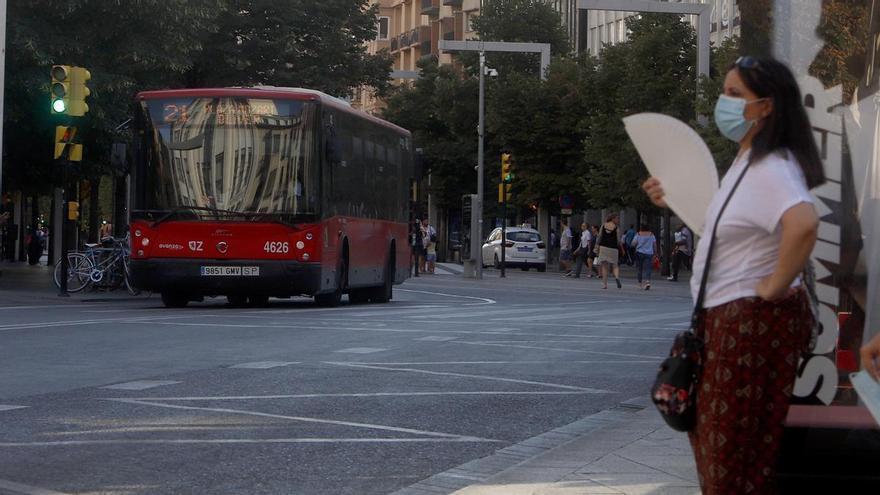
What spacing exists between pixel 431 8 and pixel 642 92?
58.1 meters

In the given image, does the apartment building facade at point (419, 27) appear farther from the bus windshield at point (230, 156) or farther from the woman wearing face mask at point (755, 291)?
the woman wearing face mask at point (755, 291)

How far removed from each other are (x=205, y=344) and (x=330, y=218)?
8412 millimetres

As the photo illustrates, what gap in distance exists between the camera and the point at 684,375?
5316mm

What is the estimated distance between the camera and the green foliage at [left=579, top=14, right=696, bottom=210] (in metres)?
54.2

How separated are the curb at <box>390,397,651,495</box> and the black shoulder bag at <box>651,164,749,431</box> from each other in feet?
9.55

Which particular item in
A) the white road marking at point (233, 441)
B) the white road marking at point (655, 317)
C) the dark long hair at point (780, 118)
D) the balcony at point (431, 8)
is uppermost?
the balcony at point (431, 8)

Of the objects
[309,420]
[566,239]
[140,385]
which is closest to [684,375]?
[309,420]

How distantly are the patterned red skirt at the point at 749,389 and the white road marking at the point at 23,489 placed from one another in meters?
3.64

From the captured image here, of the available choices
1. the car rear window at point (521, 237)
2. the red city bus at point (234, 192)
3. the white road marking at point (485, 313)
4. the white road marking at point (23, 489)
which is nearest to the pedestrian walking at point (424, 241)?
the car rear window at point (521, 237)

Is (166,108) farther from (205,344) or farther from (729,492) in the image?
(729,492)

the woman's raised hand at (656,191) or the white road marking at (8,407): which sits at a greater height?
the woman's raised hand at (656,191)

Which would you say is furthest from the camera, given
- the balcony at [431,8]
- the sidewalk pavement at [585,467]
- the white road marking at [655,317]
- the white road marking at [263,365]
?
the balcony at [431,8]

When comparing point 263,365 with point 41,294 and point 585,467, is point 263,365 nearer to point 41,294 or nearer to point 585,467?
point 585,467

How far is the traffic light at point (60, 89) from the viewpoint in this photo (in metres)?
27.2
